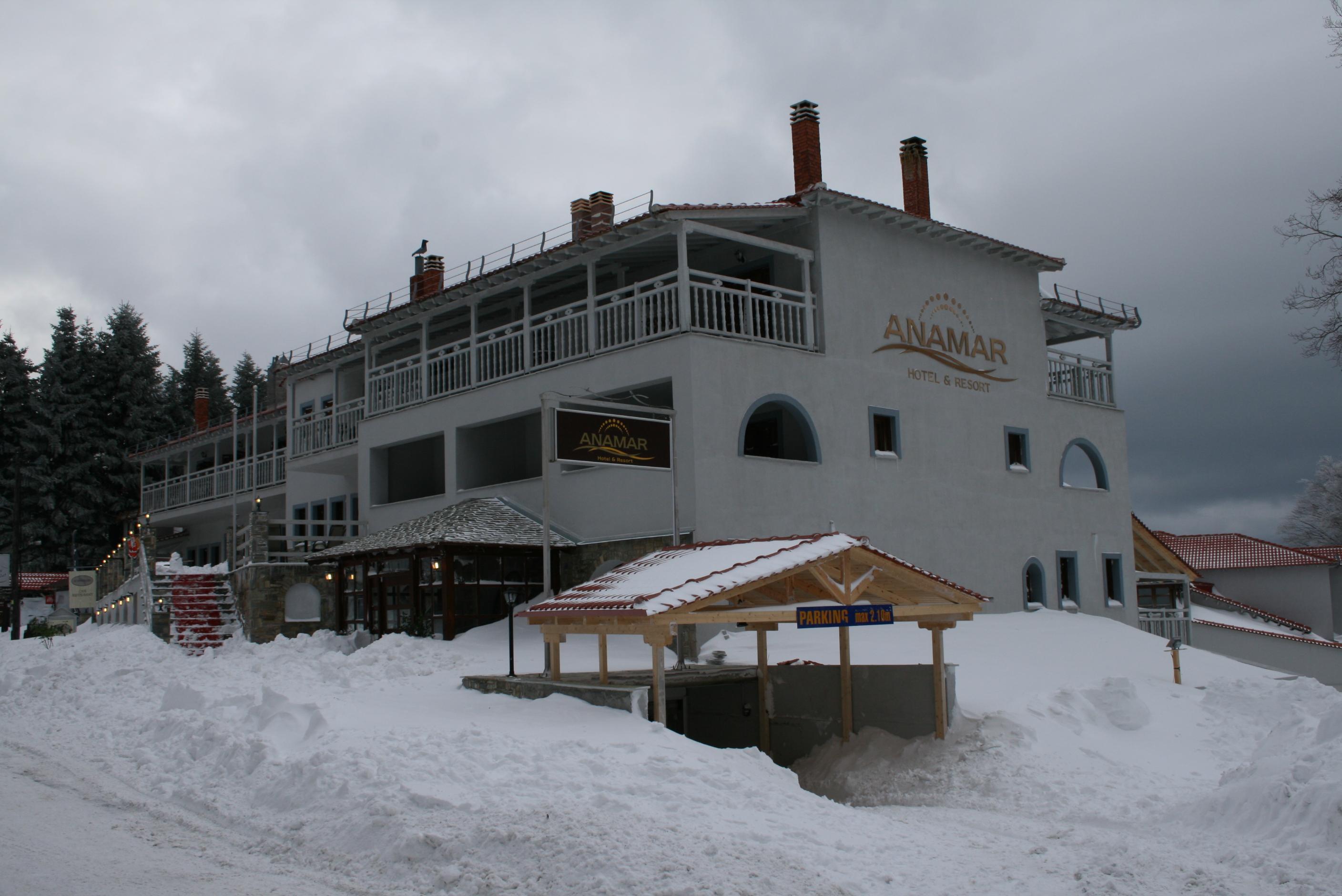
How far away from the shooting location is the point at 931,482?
24.1 metres

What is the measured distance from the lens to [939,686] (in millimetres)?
14172

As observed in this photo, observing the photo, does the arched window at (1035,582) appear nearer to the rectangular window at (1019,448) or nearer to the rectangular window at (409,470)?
the rectangular window at (1019,448)

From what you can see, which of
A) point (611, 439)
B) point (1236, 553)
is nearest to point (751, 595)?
point (611, 439)

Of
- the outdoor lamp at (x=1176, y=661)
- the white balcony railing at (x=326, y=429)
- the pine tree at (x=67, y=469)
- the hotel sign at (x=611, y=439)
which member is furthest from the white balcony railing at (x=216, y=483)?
the outdoor lamp at (x=1176, y=661)

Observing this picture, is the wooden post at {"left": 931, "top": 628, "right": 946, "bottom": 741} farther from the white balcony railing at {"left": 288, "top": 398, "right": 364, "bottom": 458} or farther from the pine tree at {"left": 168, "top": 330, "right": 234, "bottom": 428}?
the pine tree at {"left": 168, "top": 330, "right": 234, "bottom": 428}

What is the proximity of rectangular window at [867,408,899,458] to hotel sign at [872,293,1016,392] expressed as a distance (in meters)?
1.12

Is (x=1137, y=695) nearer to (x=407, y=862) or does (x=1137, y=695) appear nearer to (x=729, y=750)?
(x=729, y=750)

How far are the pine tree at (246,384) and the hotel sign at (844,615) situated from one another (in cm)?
7682

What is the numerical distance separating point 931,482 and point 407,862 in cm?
1729

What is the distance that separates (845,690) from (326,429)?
2152cm

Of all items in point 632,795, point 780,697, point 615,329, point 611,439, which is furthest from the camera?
point 615,329

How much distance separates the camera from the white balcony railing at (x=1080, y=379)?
2866 centimetres

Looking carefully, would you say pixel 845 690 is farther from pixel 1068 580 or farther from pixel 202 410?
pixel 202 410

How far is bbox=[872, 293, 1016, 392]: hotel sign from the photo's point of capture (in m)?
24.4
